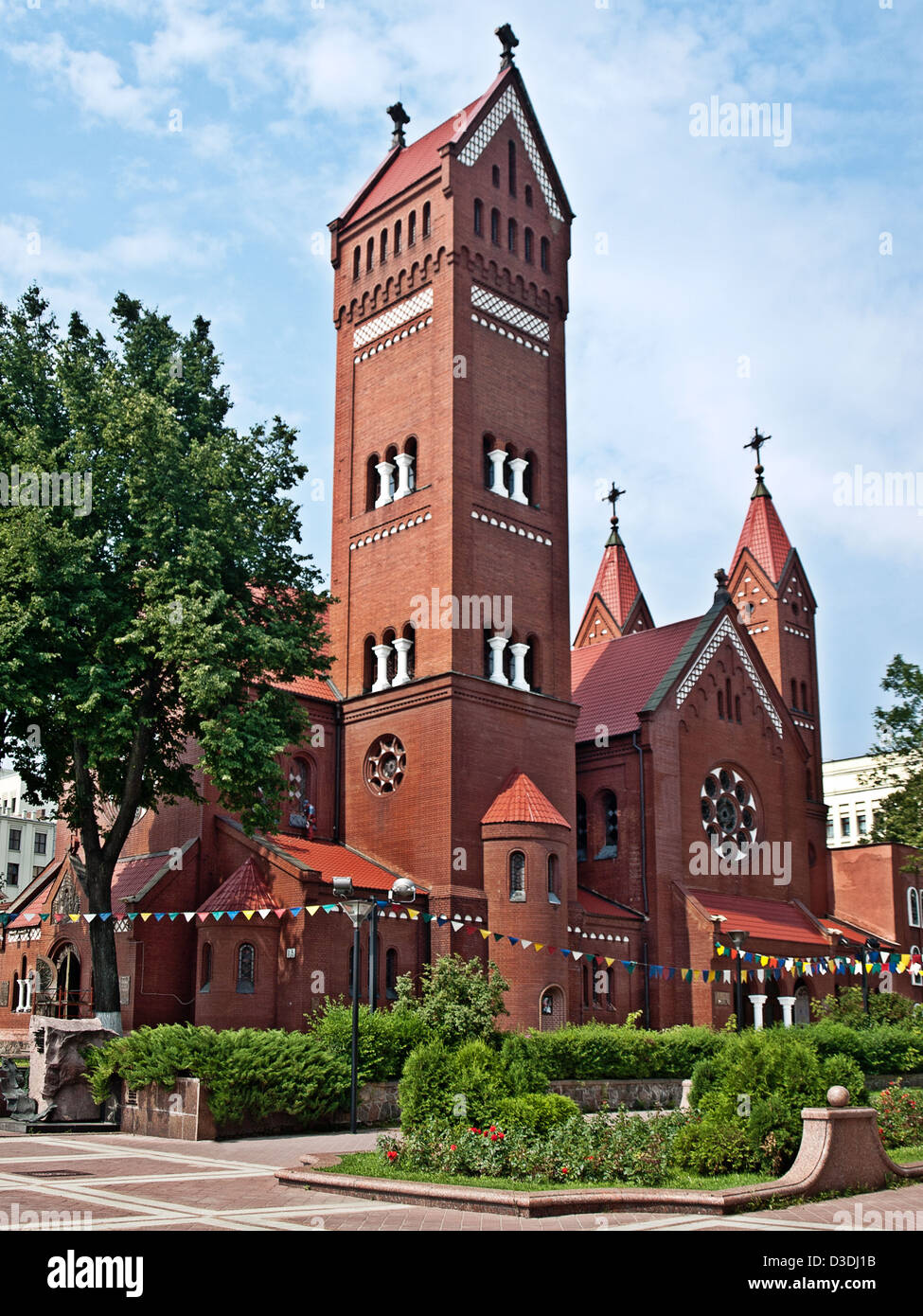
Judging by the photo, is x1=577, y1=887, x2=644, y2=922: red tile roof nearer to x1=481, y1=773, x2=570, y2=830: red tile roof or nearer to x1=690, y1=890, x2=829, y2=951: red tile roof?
x1=690, y1=890, x2=829, y2=951: red tile roof

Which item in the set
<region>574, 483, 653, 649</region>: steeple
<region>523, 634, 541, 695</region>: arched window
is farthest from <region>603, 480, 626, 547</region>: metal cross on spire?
<region>523, 634, 541, 695</region>: arched window

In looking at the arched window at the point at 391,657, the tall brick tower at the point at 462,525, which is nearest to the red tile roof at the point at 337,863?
the tall brick tower at the point at 462,525

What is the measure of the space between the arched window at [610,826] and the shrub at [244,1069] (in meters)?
19.6

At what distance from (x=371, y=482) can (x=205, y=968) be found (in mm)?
16742

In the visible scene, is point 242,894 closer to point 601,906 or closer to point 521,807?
point 521,807

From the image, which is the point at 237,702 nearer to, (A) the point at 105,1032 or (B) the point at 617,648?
(A) the point at 105,1032

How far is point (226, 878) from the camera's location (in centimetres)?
3334

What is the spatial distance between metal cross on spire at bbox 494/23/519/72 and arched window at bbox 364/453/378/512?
14.3m

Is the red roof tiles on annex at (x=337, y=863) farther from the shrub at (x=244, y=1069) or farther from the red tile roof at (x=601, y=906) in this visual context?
the shrub at (x=244, y=1069)

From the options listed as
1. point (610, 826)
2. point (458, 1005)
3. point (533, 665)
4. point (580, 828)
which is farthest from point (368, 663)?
point (458, 1005)

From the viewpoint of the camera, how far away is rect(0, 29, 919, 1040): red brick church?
3291cm

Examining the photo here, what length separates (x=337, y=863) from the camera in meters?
34.3

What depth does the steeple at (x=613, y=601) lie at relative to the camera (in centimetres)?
6234
